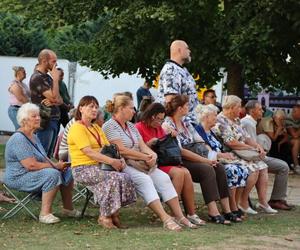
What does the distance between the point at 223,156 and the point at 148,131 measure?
3.82 ft

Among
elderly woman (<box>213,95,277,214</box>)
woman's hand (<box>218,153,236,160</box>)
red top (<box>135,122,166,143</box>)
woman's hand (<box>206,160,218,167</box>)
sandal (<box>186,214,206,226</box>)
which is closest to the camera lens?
sandal (<box>186,214,206,226</box>)

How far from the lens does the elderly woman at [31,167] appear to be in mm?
8977

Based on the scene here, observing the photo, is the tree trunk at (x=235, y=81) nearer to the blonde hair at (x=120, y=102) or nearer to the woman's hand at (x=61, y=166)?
the blonde hair at (x=120, y=102)

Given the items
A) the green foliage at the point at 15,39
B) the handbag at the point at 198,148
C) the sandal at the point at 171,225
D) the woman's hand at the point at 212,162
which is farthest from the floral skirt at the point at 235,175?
the green foliage at the point at 15,39

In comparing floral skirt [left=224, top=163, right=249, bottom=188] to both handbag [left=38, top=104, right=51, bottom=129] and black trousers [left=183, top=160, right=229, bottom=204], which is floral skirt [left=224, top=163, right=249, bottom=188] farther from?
handbag [left=38, top=104, right=51, bottom=129]

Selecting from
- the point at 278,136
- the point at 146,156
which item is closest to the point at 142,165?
the point at 146,156

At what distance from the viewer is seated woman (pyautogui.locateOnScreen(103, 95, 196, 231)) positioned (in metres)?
8.92

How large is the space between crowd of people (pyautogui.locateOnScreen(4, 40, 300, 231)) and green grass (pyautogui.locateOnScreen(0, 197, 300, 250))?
22 cm

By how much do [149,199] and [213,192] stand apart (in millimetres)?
1051

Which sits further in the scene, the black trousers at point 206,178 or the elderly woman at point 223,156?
the elderly woman at point 223,156

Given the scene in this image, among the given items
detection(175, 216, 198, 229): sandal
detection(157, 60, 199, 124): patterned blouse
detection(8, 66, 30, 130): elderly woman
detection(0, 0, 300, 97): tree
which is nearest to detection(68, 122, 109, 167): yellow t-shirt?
detection(175, 216, 198, 229): sandal

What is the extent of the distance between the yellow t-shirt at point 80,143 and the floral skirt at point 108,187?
0.37 ft

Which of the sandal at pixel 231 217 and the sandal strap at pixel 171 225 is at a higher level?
the sandal strap at pixel 171 225

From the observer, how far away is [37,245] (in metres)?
7.72
